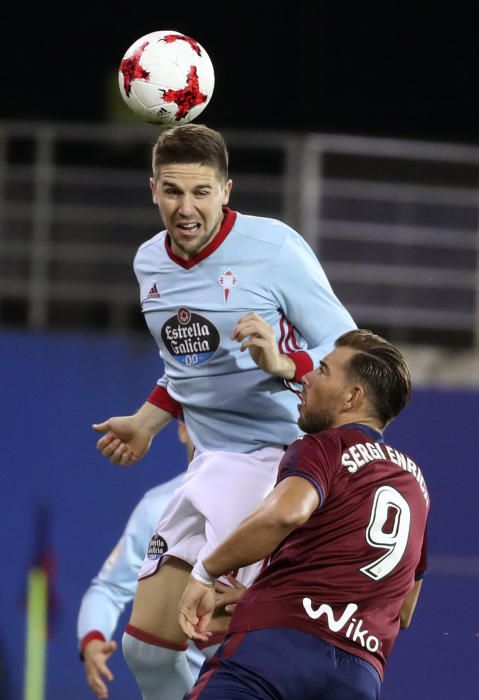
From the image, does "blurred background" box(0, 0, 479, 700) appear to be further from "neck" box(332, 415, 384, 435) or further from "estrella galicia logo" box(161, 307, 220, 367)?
"neck" box(332, 415, 384, 435)

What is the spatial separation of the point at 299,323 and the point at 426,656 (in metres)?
2.71

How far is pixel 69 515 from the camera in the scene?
6.73 m

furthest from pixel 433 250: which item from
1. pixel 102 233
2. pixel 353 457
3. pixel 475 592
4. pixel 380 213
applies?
pixel 353 457

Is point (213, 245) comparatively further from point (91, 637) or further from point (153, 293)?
point (91, 637)

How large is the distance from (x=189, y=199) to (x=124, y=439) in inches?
32.9

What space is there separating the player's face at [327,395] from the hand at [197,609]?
1.62ft

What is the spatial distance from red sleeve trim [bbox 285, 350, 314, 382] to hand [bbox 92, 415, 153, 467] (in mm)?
690

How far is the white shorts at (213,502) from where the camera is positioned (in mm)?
3992

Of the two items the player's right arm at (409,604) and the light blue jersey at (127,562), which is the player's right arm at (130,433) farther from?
the light blue jersey at (127,562)

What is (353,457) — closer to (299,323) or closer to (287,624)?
(287,624)

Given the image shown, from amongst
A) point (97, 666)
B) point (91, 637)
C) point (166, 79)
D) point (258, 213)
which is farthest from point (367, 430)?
point (258, 213)

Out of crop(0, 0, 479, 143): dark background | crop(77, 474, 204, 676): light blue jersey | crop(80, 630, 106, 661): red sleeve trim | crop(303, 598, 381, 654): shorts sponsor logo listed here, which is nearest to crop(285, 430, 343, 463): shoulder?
crop(303, 598, 381, 654): shorts sponsor logo

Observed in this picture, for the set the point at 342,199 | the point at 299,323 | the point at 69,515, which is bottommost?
the point at 69,515

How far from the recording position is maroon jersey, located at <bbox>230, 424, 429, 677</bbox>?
10.9ft
